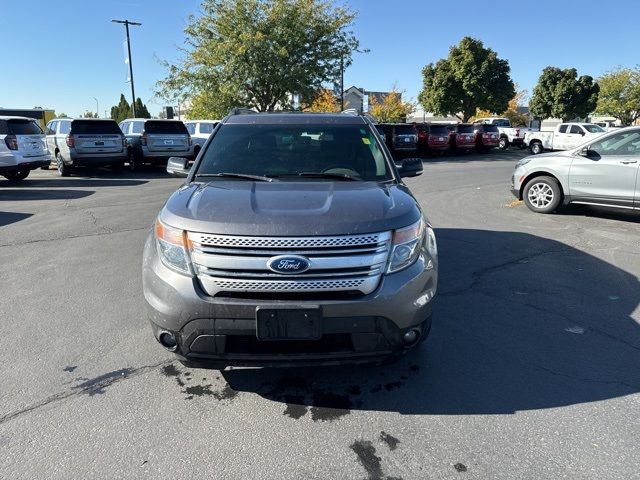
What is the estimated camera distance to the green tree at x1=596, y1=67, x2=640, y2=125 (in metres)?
51.0

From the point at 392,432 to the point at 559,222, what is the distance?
6944 millimetres

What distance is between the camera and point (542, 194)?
892 centimetres

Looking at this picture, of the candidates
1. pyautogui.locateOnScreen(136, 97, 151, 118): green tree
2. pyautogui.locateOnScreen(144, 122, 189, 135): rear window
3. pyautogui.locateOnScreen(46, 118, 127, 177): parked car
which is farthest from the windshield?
pyautogui.locateOnScreen(136, 97, 151, 118): green tree

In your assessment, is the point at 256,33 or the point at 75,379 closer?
the point at 75,379

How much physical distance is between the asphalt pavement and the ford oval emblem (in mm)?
951

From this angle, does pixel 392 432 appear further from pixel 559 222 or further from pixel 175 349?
pixel 559 222

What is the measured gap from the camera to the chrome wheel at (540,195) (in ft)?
28.9

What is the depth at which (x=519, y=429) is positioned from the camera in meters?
2.73

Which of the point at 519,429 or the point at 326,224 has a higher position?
the point at 326,224

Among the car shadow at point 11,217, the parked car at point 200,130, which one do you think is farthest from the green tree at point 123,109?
the car shadow at point 11,217

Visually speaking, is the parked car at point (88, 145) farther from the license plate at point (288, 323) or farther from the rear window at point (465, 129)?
the rear window at point (465, 129)

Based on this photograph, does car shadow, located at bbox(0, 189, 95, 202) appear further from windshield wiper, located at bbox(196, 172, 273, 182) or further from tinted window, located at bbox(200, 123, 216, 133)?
windshield wiper, located at bbox(196, 172, 273, 182)

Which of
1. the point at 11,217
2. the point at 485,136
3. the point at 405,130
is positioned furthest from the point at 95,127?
the point at 485,136

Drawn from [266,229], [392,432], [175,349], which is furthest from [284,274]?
[392,432]
